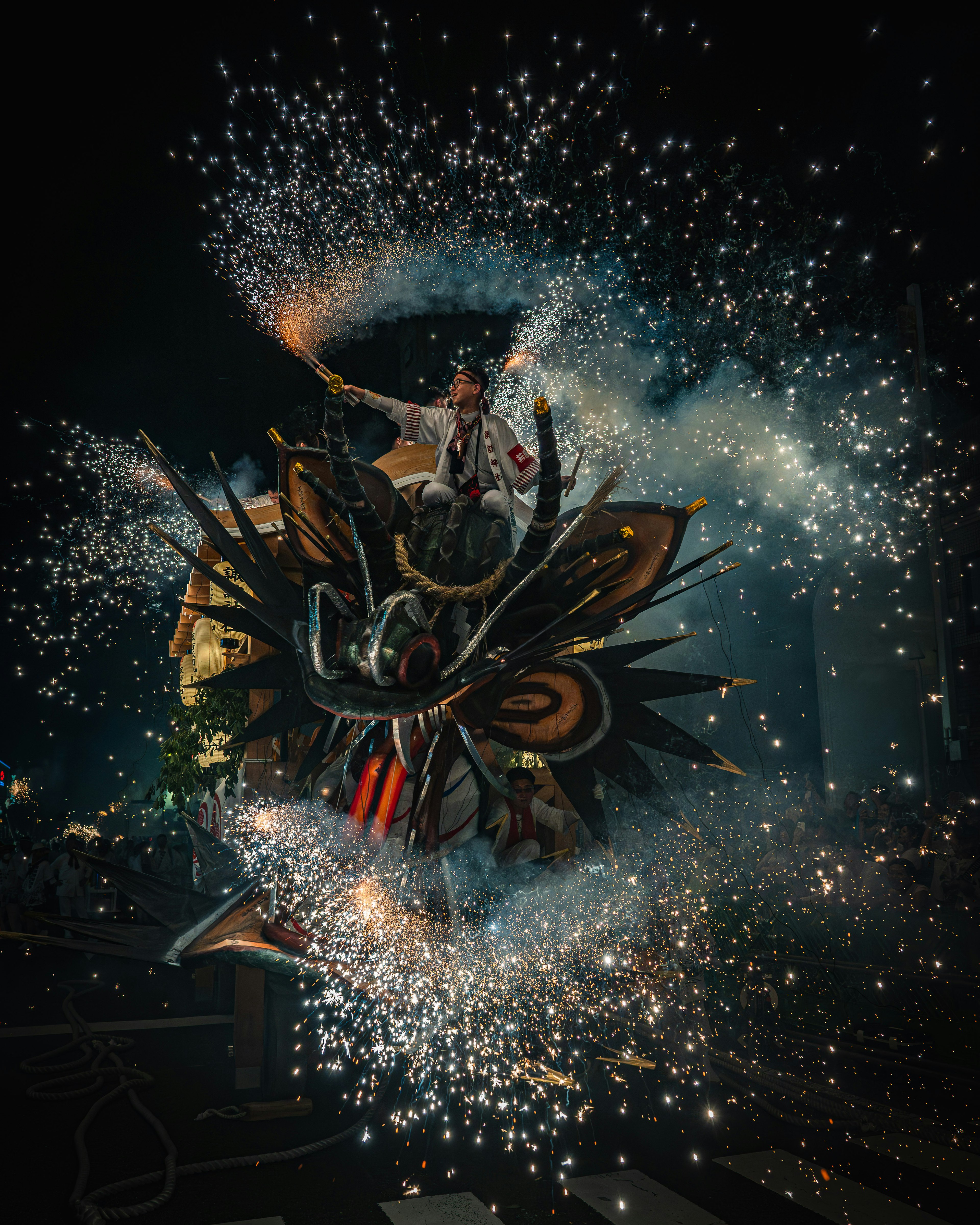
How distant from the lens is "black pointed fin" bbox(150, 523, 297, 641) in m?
4.04

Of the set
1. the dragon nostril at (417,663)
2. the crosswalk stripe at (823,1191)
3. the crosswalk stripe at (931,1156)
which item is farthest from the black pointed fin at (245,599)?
the crosswalk stripe at (931,1156)

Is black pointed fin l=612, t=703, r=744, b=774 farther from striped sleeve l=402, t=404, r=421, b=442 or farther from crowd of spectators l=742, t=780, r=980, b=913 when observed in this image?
crowd of spectators l=742, t=780, r=980, b=913

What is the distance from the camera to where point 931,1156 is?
178 inches

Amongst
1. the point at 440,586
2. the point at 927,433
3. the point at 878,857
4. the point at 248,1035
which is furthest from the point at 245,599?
the point at 927,433

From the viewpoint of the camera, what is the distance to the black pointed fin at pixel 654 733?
425cm

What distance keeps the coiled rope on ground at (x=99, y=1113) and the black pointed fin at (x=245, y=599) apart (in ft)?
9.55

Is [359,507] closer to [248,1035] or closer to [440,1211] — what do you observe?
[440,1211]

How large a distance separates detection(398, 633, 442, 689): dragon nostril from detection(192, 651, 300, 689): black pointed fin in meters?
1.09

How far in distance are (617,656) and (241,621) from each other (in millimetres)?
2283

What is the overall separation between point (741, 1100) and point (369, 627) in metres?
4.63

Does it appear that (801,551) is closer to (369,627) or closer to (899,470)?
(899,470)

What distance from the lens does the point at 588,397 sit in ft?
31.5

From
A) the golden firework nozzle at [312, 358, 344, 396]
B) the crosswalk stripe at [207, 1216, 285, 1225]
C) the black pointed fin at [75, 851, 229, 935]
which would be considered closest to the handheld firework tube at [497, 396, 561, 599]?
the golden firework nozzle at [312, 358, 344, 396]

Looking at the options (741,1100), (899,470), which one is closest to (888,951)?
(741,1100)
